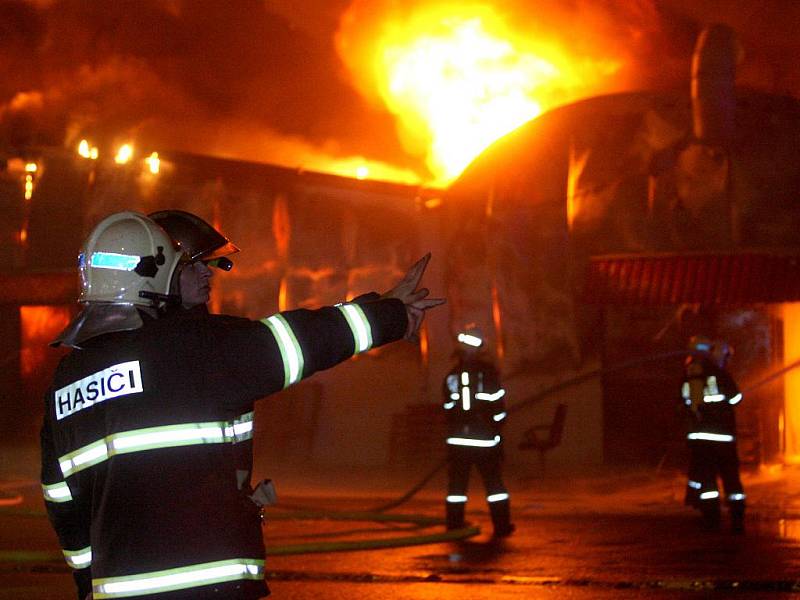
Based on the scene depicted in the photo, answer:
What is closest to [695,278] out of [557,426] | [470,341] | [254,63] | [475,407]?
[557,426]

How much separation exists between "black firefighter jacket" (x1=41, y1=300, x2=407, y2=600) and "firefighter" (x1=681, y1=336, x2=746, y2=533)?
7.13 metres

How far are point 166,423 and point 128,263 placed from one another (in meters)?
0.48

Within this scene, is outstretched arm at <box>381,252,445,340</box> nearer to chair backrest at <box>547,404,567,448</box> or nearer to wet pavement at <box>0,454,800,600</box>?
wet pavement at <box>0,454,800,600</box>

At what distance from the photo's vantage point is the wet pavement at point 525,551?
7.08m

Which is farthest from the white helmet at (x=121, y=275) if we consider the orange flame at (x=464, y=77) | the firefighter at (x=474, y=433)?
the orange flame at (x=464, y=77)

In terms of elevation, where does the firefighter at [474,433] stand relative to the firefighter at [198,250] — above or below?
below

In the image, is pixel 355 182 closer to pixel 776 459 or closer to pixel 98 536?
pixel 776 459

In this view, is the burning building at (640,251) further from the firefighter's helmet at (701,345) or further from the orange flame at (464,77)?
the firefighter's helmet at (701,345)

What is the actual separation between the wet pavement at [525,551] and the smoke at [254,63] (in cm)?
876

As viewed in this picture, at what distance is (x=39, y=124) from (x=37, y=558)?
13.3 metres

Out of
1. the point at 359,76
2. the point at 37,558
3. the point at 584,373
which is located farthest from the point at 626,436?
the point at 359,76

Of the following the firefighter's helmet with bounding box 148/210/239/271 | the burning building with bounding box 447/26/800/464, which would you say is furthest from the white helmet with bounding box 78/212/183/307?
the burning building with bounding box 447/26/800/464

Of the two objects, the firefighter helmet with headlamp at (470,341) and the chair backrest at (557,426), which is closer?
the firefighter helmet with headlamp at (470,341)

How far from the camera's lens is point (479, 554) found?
27.8 feet
